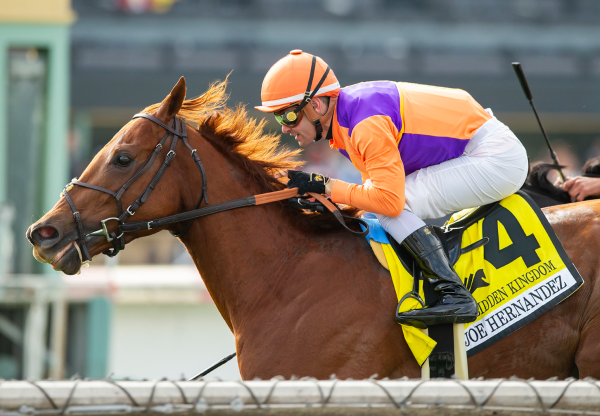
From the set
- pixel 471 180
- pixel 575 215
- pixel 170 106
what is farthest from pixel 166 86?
pixel 575 215

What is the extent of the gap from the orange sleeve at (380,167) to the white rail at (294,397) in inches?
46.2

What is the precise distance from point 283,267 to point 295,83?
0.89m

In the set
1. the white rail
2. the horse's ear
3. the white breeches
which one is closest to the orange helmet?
the horse's ear

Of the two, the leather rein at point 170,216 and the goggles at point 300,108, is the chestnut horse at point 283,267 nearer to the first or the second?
the leather rein at point 170,216

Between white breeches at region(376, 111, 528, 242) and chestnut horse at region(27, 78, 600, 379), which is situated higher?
white breeches at region(376, 111, 528, 242)

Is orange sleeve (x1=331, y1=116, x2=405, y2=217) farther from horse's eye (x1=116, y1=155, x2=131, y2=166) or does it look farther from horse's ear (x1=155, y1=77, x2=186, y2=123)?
horse's eye (x1=116, y1=155, x2=131, y2=166)

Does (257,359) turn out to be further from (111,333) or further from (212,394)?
(111,333)

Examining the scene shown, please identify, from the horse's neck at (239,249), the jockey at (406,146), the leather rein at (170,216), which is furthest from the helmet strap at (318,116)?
the horse's neck at (239,249)

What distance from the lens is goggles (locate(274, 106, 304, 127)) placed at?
10.3 ft

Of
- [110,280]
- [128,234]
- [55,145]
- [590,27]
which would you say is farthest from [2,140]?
[590,27]

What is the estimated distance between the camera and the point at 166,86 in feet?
48.1

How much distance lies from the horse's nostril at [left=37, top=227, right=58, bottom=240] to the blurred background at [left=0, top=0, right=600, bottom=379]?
464 centimetres

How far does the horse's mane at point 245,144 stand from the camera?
331 centimetres

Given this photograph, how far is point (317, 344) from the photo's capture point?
2.90 metres
